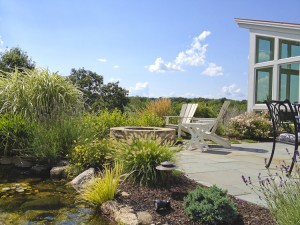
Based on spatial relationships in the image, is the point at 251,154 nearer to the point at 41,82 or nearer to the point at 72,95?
the point at 72,95

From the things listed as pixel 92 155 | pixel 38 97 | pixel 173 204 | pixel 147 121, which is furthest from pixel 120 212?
pixel 147 121

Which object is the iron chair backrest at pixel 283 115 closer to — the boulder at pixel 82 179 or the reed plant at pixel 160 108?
the boulder at pixel 82 179

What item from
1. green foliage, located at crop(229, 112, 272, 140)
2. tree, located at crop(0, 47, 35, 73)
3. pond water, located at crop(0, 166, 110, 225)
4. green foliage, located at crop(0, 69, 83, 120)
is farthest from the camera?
tree, located at crop(0, 47, 35, 73)

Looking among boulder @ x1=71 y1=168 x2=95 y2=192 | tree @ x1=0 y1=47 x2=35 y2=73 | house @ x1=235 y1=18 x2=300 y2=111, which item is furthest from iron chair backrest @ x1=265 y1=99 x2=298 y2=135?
tree @ x1=0 y1=47 x2=35 y2=73

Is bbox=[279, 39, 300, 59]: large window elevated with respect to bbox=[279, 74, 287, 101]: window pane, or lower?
elevated

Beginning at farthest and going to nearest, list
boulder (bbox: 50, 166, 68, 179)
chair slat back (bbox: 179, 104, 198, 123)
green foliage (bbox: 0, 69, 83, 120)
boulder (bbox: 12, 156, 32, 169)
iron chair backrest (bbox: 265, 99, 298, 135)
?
chair slat back (bbox: 179, 104, 198, 123), green foliage (bbox: 0, 69, 83, 120), boulder (bbox: 12, 156, 32, 169), boulder (bbox: 50, 166, 68, 179), iron chair backrest (bbox: 265, 99, 298, 135)

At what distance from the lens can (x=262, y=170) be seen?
16.3 feet

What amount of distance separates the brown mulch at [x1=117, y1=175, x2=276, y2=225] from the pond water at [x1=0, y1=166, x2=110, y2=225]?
40 cm

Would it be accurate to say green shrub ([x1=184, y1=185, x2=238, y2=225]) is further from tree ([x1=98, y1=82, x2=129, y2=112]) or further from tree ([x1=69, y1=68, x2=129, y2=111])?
tree ([x1=98, y1=82, x2=129, y2=112])

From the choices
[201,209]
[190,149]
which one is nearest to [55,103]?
[190,149]

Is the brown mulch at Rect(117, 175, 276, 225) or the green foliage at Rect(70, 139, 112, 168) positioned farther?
the green foliage at Rect(70, 139, 112, 168)

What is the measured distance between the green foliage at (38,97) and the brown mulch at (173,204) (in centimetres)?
336

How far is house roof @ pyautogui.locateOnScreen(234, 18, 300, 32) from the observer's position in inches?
463

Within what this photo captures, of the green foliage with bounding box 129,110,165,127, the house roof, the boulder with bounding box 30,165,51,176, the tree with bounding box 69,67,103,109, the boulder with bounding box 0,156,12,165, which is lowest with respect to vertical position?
the boulder with bounding box 30,165,51,176
